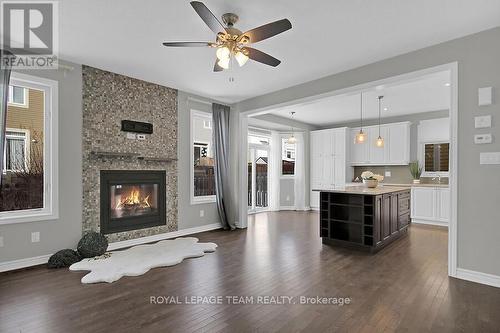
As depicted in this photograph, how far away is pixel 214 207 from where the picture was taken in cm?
595

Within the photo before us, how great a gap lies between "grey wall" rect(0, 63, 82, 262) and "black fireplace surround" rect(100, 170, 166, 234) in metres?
0.40

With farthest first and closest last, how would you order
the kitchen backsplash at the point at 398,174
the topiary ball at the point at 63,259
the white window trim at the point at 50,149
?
the kitchen backsplash at the point at 398,174
the white window trim at the point at 50,149
the topiary ball at the point at 63,259

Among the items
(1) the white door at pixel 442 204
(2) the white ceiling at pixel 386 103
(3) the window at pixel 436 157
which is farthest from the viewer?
(3) the window at pixel 436 157

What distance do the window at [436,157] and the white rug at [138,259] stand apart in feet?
19.9

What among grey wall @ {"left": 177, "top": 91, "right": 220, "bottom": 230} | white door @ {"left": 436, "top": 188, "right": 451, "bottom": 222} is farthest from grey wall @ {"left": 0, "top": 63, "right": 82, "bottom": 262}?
white door @ {"left": 436, "top": 188, "right": 451, "bottom": 222}

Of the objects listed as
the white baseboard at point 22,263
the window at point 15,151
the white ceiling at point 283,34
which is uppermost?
the white ceiling at point 283,34

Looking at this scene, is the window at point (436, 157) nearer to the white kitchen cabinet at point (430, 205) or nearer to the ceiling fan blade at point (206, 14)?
the white kitchen cabinet at point (430, 205)

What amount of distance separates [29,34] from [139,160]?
A: 2246mm

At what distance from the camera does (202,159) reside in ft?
19.4

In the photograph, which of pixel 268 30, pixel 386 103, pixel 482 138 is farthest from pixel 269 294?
pixel 386 103

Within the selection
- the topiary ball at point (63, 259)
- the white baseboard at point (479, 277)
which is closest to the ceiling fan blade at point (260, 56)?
the white baseboard at point (479, 277)

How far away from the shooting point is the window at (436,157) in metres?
6.80

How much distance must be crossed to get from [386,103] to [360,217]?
3277 mm

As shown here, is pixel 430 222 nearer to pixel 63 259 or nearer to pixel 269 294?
pixel 269 294
